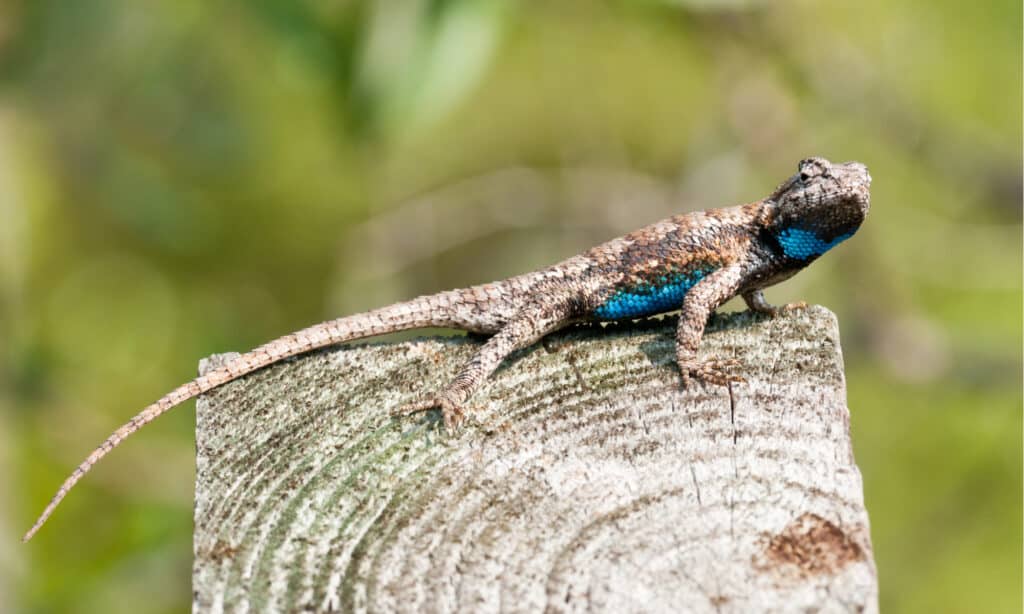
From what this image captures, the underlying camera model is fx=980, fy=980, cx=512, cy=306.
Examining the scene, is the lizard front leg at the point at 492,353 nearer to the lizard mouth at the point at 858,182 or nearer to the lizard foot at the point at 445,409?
the lizard foot at the point at 445,409

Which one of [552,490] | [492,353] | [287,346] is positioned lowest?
[552,490]

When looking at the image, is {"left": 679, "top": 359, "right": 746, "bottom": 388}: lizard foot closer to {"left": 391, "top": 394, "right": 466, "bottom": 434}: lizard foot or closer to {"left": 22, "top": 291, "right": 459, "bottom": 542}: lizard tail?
{"left": 391, "top": 394, "right": 466, "bottom": 434}: lizard foot

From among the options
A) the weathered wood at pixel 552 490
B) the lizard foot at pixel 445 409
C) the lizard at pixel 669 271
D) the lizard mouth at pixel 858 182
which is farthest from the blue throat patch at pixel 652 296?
the lizard foot at pixel 445 409

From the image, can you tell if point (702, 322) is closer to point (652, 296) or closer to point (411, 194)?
point (652, 296)

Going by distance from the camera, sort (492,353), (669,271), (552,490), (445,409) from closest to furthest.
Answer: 1. (552,490)
2. (445,409)
3. (492,353)
4. (669,271)

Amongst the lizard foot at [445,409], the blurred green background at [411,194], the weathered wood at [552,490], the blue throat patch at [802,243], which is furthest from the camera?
the blurred green background at [411,194]

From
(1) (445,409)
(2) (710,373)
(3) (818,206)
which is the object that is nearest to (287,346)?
(1) (445,409)

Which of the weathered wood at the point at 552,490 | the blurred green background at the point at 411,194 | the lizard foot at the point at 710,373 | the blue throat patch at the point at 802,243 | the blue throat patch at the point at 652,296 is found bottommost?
the weathered wood at the point at 552,490
